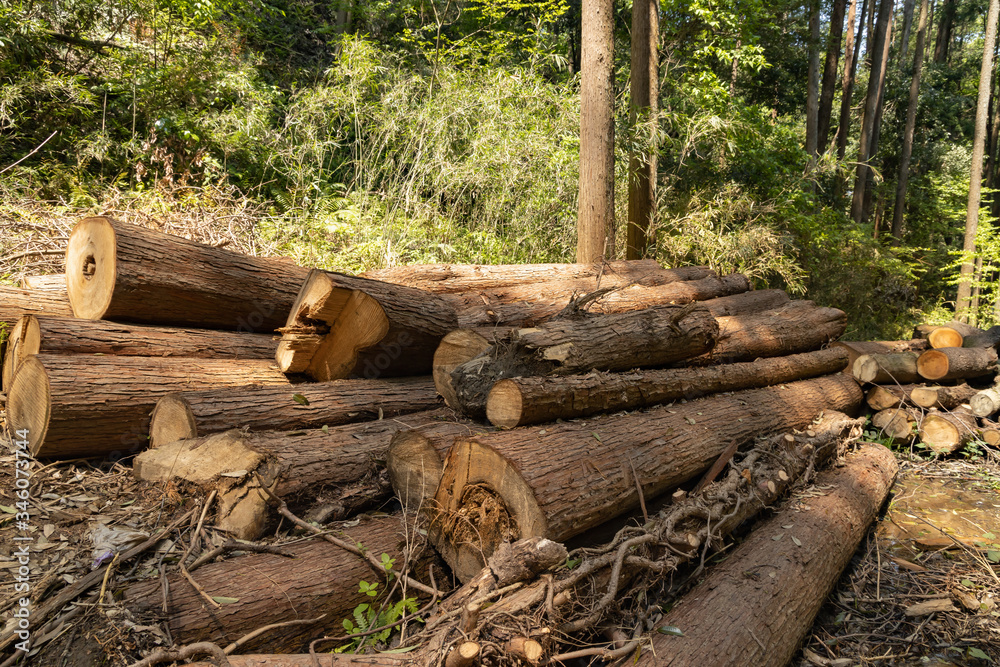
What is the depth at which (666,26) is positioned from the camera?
11.6 m

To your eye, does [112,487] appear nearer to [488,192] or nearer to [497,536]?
[497,536]

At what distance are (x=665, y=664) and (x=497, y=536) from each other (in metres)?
0.79

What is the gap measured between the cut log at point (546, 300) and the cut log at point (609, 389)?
31.4 inches

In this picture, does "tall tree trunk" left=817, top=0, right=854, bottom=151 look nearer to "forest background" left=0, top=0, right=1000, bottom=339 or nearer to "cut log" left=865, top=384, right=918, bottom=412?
"forest background" left=0, top=0, right=1000, bottom=339

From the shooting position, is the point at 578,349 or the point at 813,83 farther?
the point at 813,83

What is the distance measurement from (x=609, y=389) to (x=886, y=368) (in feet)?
12.5

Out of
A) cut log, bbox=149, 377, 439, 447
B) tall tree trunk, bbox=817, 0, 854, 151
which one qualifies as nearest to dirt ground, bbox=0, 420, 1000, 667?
cut log, bbox=149, 377, 439, 447

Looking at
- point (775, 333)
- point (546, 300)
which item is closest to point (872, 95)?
point (775, 333)

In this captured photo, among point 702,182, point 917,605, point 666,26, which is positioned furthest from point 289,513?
point 666,26

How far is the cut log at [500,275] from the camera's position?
5.15 metres

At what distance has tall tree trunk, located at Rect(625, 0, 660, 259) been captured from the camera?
8.42 m

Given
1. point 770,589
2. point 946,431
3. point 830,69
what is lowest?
point 946,431

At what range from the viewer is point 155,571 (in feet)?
8.05

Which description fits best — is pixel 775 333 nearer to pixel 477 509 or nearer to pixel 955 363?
pixel 955 363
